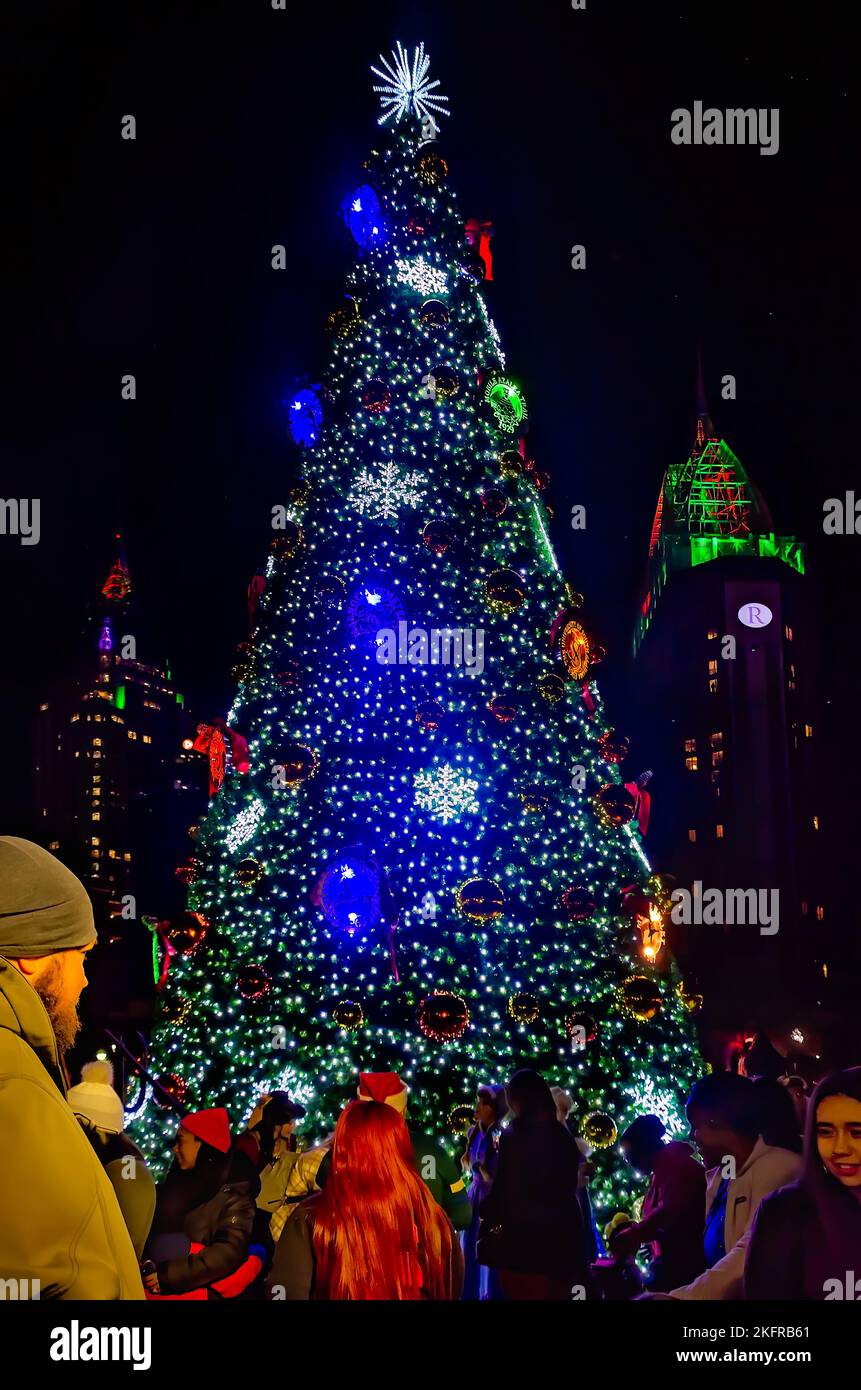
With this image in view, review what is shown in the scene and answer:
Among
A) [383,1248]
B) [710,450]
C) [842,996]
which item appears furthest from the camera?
[710,450]

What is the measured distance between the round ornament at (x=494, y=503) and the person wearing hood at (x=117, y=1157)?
5.31 meters

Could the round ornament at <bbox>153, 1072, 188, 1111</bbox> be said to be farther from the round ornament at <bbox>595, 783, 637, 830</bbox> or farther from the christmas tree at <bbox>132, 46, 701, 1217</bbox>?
the round ornament at <bbox>595, 783, 637, 830</bbox>

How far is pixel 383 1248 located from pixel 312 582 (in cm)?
583

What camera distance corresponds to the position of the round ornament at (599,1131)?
7.20 metres

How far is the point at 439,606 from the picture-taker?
337 inches

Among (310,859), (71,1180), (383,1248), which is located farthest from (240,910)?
(71,1180)

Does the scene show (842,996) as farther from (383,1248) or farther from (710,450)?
(383,1248)

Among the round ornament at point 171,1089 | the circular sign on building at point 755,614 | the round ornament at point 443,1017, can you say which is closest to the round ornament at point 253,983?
the round ornament at point 171,1089

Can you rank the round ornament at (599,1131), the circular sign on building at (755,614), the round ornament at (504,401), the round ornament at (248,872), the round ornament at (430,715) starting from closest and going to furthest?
1. the round ornament at (599,1131)
2. the round ornament at (248,872)
3. the round ornament at (430,715)
4. the round ornament at (504,401)
5. the circular sign on building at (755,614)

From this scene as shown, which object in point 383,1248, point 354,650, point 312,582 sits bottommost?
point 383,1248

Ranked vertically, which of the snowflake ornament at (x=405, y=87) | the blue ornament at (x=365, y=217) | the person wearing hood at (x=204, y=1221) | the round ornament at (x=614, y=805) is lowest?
the person wearing hood at (x=204, y=1221)

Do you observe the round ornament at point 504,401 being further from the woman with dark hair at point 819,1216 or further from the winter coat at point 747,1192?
the woman with dark hair at point 819,1216

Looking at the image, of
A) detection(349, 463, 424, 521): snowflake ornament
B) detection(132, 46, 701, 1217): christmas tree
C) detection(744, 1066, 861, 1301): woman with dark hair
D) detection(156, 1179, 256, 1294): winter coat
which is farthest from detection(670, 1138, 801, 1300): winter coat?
detection(349, 463, 424, 521): snowflake ornament
